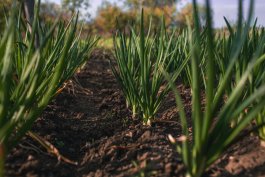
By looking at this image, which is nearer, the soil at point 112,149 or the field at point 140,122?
the field at point 140,122

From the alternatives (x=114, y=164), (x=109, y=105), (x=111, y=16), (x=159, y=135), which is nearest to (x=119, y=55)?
(x=109, y=105)

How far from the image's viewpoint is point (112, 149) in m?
1.51

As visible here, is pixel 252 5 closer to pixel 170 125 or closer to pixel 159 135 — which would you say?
pixel 159 135

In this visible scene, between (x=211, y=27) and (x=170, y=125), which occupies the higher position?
(x=211, y=27)

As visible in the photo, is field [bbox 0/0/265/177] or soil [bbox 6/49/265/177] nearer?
field [bbox 0/0/265/177]

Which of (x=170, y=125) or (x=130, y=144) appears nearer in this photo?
(x=130, y=144)

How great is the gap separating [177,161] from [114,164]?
0.85 ft

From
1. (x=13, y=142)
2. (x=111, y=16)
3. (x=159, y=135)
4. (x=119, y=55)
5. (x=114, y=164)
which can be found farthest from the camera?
(x=111, y=16)

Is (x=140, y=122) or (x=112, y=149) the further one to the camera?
(x=140, y=122)

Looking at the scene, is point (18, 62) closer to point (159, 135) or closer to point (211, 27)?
point (159, 135)

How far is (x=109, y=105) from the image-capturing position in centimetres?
261

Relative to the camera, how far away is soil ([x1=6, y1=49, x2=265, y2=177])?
128 centimetres

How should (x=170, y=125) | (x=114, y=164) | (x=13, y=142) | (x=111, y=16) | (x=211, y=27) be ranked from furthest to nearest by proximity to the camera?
(x=111, y=16)
(x=170, y=125)
(x=114, y=164)
(x=13, y=142)
(x=211, y=27)

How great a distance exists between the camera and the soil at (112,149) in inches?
50.4
